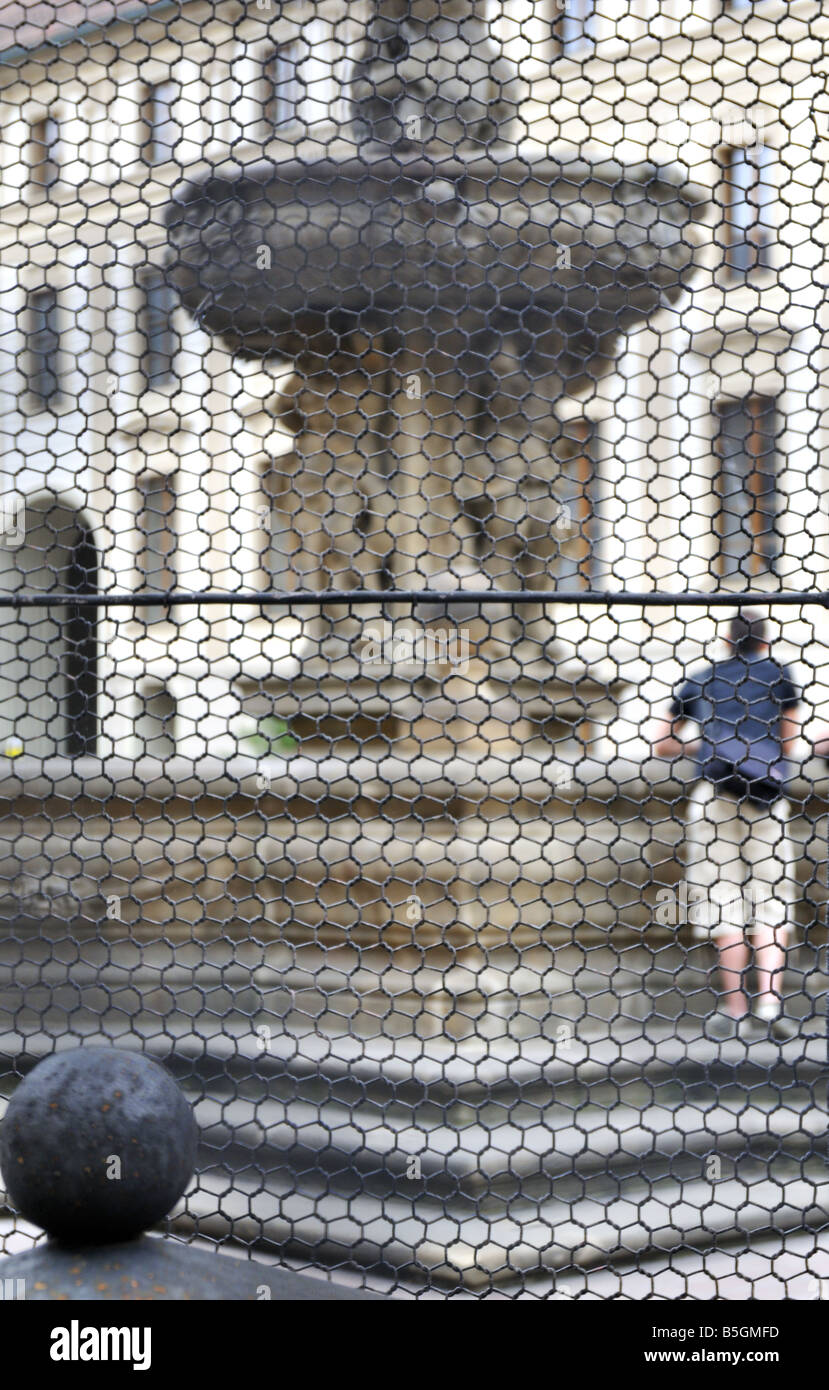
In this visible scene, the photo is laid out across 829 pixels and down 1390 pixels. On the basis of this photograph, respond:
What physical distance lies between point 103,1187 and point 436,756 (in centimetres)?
219

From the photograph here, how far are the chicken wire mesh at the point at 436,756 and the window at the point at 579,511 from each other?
42 millimetres

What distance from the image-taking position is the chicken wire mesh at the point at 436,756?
2.11 meters

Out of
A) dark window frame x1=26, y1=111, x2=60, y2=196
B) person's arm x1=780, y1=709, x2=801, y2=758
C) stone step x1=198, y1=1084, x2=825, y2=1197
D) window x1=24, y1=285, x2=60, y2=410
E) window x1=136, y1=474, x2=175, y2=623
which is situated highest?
dark window frame x1=26, y1=111, x2=60, y2=196

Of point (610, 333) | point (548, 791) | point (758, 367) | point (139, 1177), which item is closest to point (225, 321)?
point (610, 333)

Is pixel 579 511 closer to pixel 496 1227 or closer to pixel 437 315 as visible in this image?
pixel 437 315

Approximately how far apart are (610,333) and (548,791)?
113 centimetres

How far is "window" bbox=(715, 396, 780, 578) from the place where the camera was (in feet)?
6.28

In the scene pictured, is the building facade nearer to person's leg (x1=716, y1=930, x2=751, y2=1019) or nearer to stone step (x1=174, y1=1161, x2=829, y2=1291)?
person's leg (x1=716, y1=930, x2=751, y2=1019)

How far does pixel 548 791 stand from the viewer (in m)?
3.18

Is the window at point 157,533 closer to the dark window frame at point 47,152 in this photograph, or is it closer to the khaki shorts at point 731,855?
the dark window frame at point 47,152

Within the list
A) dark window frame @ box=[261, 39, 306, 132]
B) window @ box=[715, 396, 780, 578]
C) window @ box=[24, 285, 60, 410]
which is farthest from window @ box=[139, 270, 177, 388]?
window @ box=[715, 396, 780, 578]

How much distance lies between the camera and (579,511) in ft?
14.2

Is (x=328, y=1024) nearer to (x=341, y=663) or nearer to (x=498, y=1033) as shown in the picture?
(x=498, y=1033)

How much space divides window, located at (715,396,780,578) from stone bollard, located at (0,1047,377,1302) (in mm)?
1037
